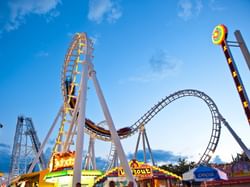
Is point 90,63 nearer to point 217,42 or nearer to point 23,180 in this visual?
point 217,42

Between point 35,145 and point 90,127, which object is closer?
point 90,127

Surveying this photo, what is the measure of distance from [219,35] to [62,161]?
1227cm

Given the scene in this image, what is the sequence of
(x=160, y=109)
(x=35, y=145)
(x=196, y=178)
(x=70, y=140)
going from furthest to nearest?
(x=35, y=145) → (x=160, y=109) → (x=70, y=140) → (x=196, y=178)

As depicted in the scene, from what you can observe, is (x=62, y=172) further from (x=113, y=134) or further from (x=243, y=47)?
(x=243, y=47)

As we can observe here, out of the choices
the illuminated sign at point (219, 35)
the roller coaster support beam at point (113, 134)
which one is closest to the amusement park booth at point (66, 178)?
the roller coaster support beam at point (113, 134)

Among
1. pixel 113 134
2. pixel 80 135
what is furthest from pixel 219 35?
pixel 80 135

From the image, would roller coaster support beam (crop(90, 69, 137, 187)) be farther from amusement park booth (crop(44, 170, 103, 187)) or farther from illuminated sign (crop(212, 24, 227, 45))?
illuminated sign (crop(212, 24, 227, 45))

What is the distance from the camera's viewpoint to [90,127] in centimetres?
2227

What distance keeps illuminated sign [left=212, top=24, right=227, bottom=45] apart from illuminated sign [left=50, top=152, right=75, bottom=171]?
11.3m

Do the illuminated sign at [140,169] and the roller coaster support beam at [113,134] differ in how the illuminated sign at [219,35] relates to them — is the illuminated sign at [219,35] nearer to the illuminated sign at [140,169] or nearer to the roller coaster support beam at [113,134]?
the roller coaster support beam at [113,134]

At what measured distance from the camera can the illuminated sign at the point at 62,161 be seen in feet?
51.6

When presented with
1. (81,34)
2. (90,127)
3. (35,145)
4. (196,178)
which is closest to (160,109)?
(90,127)

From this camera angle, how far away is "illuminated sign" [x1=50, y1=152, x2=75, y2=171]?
51.6 feet

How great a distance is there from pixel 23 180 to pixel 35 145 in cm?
2027
